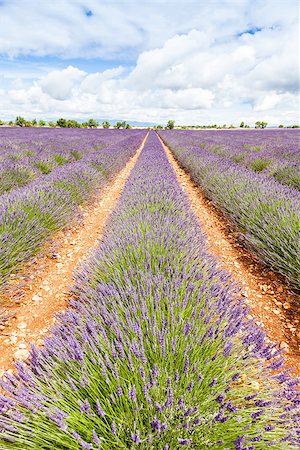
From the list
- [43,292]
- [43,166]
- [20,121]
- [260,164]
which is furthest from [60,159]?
[20,121]

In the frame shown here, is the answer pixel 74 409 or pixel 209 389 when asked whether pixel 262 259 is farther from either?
pixel 74 409

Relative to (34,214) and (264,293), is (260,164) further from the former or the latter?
(34,214)

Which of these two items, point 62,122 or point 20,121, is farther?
point 62,122

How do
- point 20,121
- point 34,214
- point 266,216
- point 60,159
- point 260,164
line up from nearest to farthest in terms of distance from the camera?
point 266,216 < point 34,214 < point 260,164 < point 60,159 < point 20,121

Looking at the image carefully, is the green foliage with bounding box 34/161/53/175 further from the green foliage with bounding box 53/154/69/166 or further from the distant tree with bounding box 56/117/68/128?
the distant tree with bounding box 56/117/68/128

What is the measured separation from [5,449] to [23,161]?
291 inches

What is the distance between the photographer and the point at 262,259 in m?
3.15

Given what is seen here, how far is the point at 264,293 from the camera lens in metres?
2.76

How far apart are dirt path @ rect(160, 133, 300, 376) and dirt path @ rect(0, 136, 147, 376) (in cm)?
171

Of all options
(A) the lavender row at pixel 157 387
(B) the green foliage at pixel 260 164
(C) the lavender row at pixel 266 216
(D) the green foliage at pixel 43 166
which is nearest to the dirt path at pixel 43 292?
(A) the lavender row at pixel 157 387

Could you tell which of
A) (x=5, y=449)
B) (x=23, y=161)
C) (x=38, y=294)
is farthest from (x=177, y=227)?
(x=23, y=161)

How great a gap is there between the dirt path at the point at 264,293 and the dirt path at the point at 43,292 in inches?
67.2

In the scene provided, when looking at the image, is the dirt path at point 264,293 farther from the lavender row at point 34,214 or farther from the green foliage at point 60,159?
the green foliage at point 60,159

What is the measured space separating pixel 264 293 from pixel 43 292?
7.82 ft
